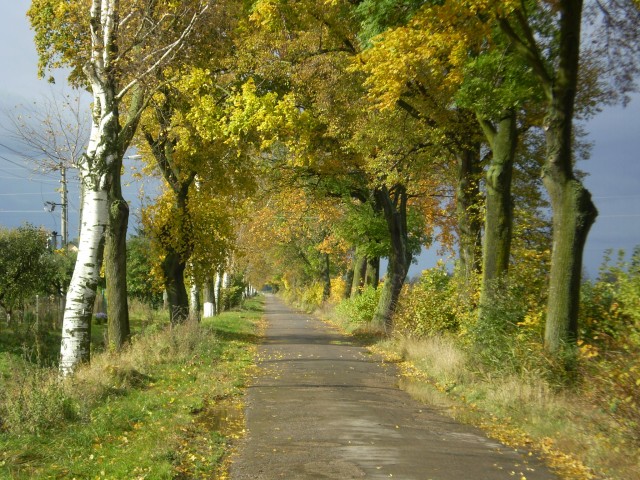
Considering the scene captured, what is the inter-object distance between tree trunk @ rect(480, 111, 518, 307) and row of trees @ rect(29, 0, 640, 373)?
0.03m

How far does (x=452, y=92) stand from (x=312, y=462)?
11216 millimetres

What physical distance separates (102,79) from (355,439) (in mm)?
8514

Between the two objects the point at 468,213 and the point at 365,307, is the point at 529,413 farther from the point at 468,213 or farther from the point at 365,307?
the point at 365,307

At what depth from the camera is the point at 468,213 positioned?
1714cm

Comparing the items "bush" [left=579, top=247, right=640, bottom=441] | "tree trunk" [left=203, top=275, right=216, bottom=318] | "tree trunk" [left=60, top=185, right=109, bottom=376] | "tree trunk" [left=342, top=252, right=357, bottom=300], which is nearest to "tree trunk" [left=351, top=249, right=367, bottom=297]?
"tree trunk" [left=342, top=252, right=357, bottom=300]

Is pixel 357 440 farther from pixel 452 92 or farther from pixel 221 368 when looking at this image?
pixel 452 92

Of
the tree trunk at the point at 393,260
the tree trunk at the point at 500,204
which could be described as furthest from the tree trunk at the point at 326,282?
Result: the tree trunk at the point at 500,204

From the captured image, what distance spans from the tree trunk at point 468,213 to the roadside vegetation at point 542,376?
3.79ft

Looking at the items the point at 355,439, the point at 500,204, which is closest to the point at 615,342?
the point at 355,439

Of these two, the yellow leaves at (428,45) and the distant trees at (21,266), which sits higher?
the yellow leaves at (428,45)

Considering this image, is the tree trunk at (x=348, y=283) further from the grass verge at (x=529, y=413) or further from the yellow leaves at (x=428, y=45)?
the yellow leaves at (x=428, y=45)

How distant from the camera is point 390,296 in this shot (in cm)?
2659

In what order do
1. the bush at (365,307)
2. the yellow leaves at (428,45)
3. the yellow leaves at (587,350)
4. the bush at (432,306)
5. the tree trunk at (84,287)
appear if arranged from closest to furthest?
the yellow leaves at (587,350) → the tree trunk at (84,287) → the yellow leaves at (428,45) → the bush at (432,306) → the bush at (365,307)

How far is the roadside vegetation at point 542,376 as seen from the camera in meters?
7.11
